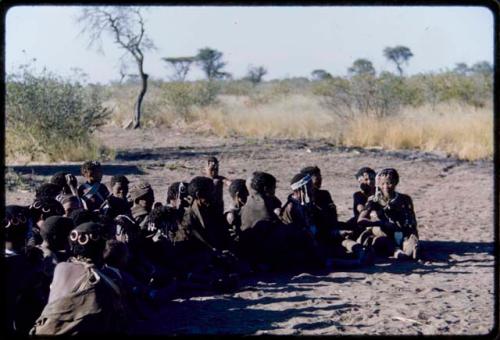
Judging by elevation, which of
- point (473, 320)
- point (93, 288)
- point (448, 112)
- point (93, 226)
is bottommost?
point (473, 320)

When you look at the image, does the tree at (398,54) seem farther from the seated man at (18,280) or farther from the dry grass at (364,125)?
the seated man at (18,280)

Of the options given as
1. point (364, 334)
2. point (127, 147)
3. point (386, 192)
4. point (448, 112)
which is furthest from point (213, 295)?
point (448, 112)

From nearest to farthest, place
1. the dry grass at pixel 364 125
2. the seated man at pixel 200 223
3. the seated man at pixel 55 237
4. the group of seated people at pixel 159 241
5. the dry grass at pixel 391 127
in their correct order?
the group of seated people at pixel 159 241
the seated man at pixel 55 237
the seated man at pixel 200 223
the dry grass at pixel 391 127
the dry grass at pixel 364 125

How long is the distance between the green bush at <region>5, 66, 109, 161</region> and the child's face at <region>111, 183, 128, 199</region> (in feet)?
27.6

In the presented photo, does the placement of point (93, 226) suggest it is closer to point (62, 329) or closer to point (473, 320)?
point (62, 329)

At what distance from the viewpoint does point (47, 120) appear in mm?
16562

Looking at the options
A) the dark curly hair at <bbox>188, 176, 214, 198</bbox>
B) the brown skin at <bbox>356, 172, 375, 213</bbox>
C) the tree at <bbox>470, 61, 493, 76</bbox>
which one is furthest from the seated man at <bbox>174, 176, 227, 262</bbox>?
the tree at <bbox>470, 61, 493, 76</bbox>

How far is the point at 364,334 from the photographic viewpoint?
19.1 ft

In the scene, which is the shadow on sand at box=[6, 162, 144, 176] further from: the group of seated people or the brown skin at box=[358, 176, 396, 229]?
the brown skin at box=[358, 176, 396, 229]

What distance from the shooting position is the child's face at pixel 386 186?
8.32 m

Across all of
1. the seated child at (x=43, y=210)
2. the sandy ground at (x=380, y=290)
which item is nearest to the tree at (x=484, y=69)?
the sandy ground at (x=380, y=290)

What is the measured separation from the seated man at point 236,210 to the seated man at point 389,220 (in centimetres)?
128

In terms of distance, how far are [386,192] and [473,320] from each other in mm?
2442

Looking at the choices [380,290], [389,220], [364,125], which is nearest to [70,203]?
[380,290]
